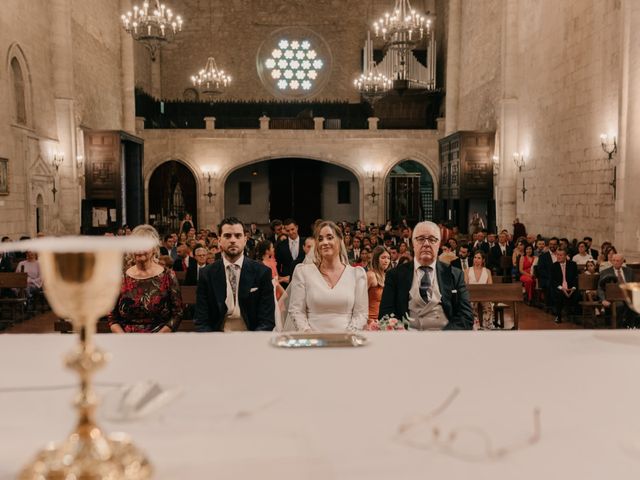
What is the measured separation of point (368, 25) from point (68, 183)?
14.8 meters

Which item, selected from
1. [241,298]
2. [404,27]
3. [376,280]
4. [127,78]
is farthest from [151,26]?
[241,298]

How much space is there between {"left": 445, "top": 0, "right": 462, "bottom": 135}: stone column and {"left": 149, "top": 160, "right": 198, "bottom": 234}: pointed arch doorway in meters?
9.65

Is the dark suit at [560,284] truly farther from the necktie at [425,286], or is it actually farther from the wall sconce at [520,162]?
the wall sconce at [520,162]

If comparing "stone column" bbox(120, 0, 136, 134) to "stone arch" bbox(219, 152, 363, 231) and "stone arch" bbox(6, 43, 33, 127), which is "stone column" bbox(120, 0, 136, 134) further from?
"stone arch" bbox(6, 43, 33, 127)

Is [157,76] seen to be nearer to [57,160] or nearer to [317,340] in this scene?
[57,160]

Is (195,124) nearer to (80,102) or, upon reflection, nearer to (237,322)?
(80,102)

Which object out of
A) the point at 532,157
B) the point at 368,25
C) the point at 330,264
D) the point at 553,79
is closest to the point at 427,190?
the point at 368,25

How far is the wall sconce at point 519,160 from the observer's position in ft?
56.3

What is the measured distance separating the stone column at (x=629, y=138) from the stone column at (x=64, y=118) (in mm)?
13407

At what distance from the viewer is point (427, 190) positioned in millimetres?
25422

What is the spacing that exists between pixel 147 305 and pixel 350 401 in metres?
2.89

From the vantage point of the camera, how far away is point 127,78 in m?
22.4

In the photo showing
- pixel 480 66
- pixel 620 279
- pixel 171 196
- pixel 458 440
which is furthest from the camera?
pixel 171 196

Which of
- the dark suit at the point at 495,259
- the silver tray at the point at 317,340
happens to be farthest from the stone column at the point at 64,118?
the silver tray at the point at 317,340
